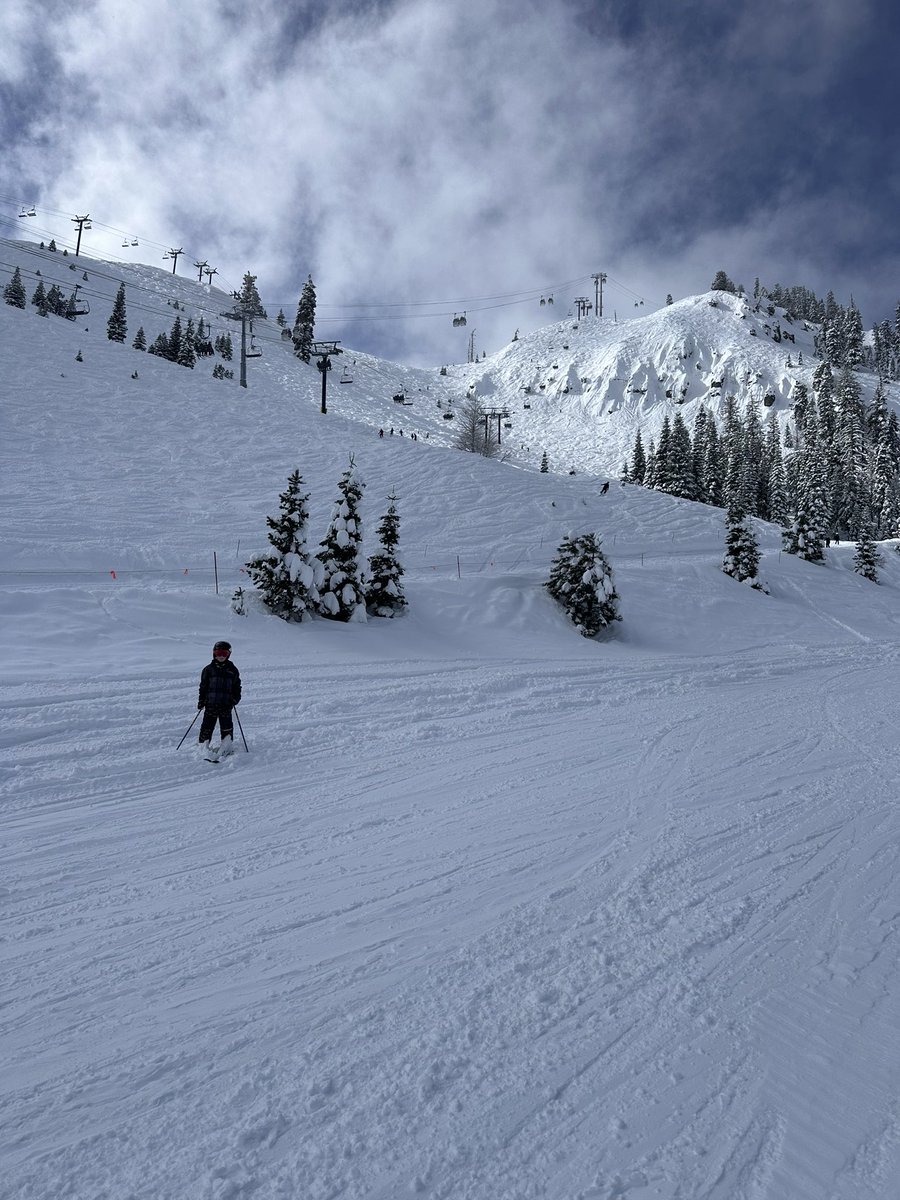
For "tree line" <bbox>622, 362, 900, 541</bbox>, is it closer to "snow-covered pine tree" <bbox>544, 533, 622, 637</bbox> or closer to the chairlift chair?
"snow-covered pine tree" <bbox>544, 533, 622, 637</bbox>

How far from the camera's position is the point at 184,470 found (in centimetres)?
3331

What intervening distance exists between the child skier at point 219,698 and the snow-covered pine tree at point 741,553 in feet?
98.7

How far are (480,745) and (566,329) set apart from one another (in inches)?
8258

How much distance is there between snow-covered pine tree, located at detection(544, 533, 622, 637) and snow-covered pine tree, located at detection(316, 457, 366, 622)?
7968 millimetres

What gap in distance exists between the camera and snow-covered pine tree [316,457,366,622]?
18.3 m

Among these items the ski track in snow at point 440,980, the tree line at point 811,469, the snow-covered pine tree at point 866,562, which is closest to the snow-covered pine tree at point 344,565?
the ski track in snow at point 440,980

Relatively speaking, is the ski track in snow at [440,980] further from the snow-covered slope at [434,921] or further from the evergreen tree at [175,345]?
the evergreen tree at [175,345]

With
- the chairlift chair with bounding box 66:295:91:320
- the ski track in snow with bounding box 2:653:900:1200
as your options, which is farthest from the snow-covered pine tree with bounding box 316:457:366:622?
the chairlift chair with bounding box 66:295:91:320

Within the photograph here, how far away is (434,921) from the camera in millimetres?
4895

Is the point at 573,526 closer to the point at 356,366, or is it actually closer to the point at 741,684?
the point at 741,684

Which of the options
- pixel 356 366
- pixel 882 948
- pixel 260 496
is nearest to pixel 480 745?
pixel 882 948

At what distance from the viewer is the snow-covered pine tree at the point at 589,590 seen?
2152cm

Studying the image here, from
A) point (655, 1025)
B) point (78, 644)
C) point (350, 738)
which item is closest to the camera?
point (655, 1025)

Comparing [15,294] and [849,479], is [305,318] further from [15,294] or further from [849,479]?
[849,479]
